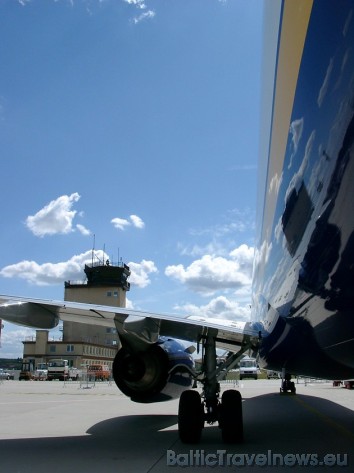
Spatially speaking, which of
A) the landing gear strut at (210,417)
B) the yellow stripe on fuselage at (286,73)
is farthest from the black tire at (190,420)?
the yellow stripe on fuselage at (286,73)

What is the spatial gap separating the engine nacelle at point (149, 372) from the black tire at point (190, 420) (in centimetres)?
139

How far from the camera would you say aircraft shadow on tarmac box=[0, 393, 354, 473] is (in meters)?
5.77

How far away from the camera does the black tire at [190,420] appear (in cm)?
685

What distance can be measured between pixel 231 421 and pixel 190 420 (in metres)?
0.55

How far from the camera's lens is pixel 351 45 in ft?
8.46

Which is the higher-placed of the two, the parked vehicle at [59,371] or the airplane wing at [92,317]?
the airplane wing at [92,317]

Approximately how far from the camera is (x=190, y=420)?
6.86 meters

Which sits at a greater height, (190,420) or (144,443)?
(190,420)

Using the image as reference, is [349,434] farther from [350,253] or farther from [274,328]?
[350,253]

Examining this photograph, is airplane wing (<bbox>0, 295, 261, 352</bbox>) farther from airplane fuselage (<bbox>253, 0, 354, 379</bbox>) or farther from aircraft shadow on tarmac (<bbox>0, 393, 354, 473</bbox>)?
airplane fuselage (<bbox>253, 0, 354, 379</bbox>)

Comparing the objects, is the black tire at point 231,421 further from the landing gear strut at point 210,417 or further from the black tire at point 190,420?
the black tire at point 190,420

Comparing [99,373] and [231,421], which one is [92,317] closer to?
[231,421]

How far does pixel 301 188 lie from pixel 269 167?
1505 millimetres

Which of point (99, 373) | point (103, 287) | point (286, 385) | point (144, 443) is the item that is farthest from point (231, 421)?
point (103, 287)
